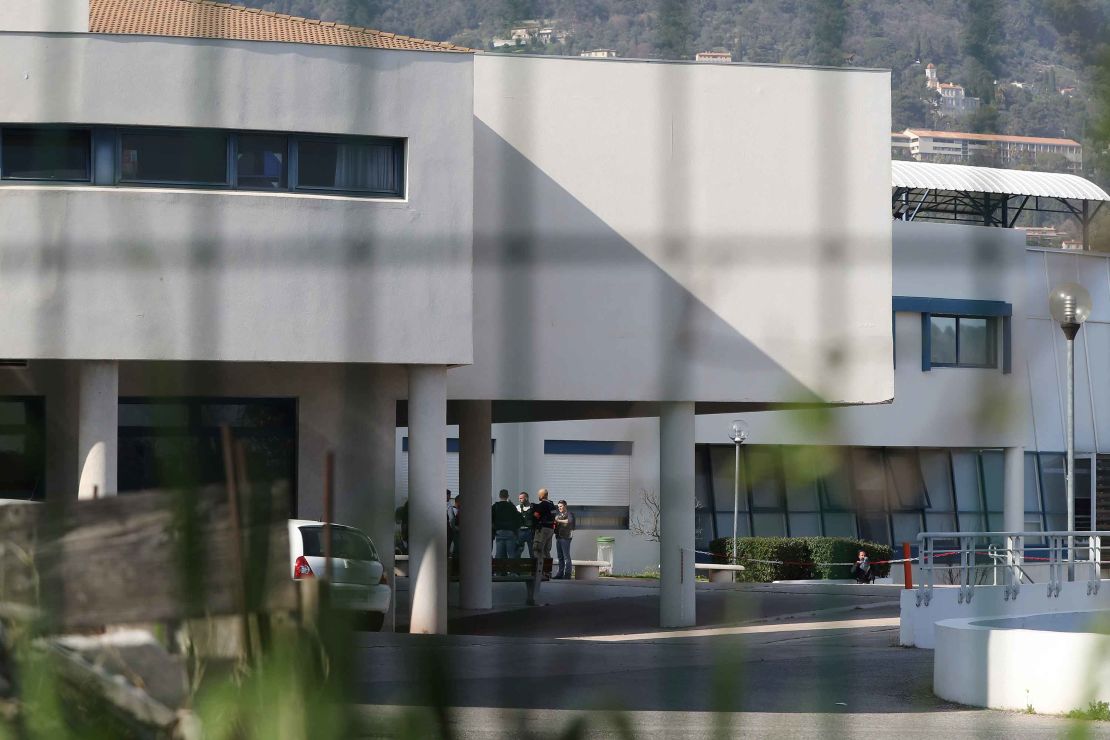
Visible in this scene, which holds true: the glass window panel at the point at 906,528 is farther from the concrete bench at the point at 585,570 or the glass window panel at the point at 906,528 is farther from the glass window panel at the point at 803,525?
the concrete bench at the point at 585,570

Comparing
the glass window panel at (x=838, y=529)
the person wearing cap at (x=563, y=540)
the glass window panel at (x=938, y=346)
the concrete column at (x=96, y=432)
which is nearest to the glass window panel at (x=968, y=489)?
the glass window panel at (x=838, y=529)

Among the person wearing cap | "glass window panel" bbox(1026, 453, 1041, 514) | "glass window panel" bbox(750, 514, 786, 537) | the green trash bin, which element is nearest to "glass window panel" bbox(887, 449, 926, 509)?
the person wearing cap

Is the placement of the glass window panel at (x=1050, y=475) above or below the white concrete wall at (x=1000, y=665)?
above

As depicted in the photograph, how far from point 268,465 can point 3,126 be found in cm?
428

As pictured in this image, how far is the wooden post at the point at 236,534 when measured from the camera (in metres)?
1.06

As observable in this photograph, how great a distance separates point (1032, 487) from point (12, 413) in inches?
1335

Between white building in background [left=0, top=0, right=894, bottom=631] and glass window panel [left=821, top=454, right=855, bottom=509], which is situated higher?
white building in background [left=0, top=0, right=894, bottom=631]

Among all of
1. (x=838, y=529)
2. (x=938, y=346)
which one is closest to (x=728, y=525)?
(x=838, y=529)

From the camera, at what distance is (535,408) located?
774 inches

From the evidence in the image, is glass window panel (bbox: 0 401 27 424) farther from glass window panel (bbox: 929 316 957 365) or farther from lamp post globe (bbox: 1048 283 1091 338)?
lamp post globe (bbox: 1048 283 1091 338)

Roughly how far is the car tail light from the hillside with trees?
50 centimetres

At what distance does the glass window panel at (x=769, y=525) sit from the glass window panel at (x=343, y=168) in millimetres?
20198

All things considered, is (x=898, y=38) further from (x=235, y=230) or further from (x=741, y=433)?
(x=235, y=230)

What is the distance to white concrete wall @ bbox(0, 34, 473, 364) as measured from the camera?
206cm
